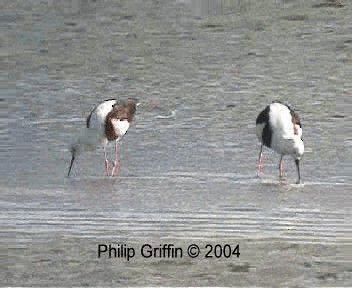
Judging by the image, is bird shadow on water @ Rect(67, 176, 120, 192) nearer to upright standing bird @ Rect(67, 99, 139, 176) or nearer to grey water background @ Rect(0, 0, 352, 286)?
grey water background @ Rect(0, 0, 352, 286)

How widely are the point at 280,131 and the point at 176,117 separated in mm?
1871

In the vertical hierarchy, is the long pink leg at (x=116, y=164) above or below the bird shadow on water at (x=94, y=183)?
above

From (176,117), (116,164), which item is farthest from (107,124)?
(176,117)

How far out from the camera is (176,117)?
1395 cm

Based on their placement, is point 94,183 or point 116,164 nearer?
point 94,183

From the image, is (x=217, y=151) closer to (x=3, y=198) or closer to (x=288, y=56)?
(x=3, y=198)

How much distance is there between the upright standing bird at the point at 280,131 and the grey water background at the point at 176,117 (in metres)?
0.17

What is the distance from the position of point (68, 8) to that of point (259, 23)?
9.61ft

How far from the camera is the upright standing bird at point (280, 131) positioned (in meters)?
12.0

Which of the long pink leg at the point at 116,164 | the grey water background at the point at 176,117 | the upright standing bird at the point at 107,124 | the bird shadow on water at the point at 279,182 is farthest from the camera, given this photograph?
the upright standing bird at the point at 107,124

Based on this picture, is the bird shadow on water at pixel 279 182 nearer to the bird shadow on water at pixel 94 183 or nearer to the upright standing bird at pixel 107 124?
the bird shadow on water at pixel 94 183

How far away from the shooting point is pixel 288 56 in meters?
16.5

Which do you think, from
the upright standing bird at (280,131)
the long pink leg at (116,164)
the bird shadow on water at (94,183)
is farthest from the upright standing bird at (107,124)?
the upright standing bird at (280,131)

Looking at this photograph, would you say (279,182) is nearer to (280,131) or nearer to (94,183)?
(280,131)
